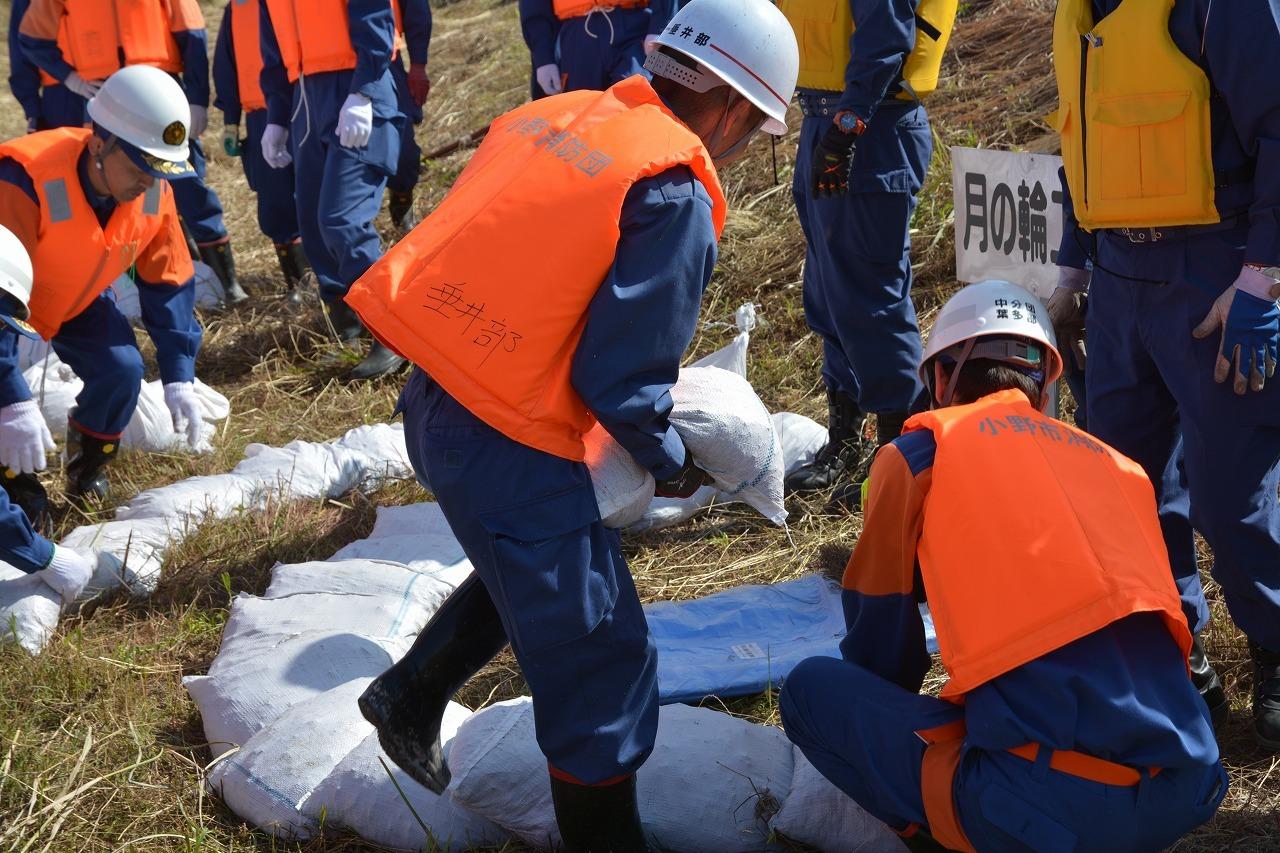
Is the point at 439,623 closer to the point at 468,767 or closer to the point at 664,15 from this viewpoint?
the point at 468,767

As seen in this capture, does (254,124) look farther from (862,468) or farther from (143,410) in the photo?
(862,468)

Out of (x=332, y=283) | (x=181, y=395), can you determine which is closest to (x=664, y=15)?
(x=332, y=283)

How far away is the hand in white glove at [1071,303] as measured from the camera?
3.17 metres

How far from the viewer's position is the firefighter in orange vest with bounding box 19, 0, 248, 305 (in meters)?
6.28

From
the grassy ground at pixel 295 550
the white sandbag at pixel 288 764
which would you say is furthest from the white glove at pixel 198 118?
the white sandbag at pixel 288 764

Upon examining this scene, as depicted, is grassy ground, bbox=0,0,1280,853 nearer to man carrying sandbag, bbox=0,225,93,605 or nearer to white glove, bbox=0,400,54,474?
man carrying sandbag, bbox=0,225,93,605

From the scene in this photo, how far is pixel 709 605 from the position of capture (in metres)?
3.58

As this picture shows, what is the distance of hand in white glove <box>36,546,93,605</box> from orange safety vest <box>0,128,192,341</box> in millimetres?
946

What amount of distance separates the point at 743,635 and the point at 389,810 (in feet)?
3.84

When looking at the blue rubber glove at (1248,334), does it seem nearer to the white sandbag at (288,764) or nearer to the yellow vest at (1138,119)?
the yellow vest at (1138,119)

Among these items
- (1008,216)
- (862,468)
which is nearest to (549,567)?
(862,468)

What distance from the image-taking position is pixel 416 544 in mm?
3732

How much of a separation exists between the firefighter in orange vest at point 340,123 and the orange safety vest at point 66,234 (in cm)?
125

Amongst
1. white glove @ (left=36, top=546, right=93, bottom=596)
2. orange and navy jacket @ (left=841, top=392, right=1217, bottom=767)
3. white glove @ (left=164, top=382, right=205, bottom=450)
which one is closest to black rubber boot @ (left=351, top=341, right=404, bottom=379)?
white glove @ (left=164, top=382, right=205, bottom=450)
